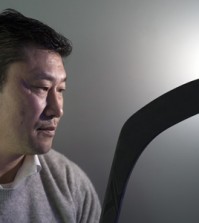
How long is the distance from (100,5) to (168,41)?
25cm

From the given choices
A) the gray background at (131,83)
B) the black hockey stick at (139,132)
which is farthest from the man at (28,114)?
the black hockey stick at (139,132)

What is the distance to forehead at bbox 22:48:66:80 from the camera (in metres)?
0.72

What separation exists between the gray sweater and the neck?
1.7 inches

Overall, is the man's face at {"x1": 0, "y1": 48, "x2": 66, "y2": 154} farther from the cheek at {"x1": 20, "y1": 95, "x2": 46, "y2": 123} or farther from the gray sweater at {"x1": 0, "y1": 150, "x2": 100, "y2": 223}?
the gray sweater at {"x1": 0, "y1": 150, "x2": 100, "y2": 223}

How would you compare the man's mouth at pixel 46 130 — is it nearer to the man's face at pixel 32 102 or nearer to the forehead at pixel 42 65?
the man's face at pixel 32 102

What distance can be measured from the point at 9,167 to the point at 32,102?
0.22 metres

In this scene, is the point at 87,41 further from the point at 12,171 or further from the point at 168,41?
the point at 12,171

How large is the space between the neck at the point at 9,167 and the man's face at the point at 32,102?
0.08 metres

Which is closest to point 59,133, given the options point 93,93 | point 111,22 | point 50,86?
point 93,93

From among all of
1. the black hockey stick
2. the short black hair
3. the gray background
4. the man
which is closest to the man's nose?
the man

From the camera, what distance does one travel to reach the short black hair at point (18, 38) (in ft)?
2.41

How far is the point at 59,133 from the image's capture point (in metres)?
1.00

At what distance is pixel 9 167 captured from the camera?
0.82 meters

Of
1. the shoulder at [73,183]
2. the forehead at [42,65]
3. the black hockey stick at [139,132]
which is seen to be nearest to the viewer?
the black hockey stick at [139,132]
